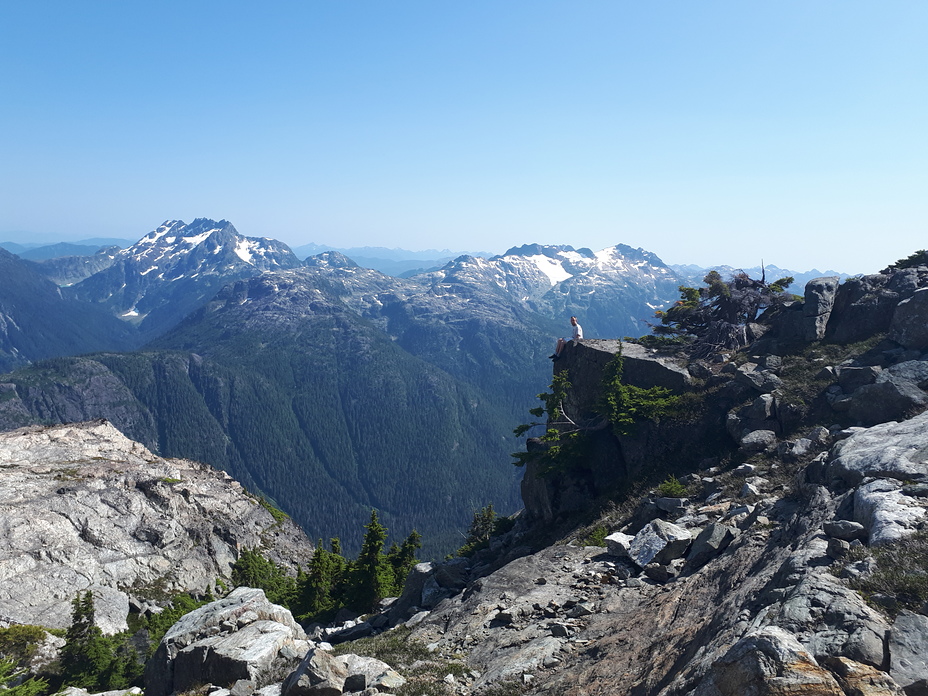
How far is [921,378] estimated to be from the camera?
23.3 metres

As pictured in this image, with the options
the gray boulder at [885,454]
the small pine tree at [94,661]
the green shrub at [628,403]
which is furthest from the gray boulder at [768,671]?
the small pine tree at [94,661]

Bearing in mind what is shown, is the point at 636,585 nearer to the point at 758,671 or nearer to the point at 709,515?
the point at 709,515

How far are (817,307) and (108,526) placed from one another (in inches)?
3118

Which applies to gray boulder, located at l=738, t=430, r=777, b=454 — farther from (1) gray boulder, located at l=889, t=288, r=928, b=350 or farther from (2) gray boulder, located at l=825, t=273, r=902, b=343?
(2) gray boulder, located at l=825, t=273, r=902, b=343

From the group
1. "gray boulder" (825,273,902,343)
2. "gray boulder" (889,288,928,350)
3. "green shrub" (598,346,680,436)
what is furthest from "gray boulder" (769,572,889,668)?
"gray boulder" (825,273,902,343)

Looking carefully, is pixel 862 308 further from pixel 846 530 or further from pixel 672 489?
pixel 846 530

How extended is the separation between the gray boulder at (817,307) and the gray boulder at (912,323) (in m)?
4.65

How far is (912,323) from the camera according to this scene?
27656mm

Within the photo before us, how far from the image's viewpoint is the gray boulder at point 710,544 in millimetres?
18078

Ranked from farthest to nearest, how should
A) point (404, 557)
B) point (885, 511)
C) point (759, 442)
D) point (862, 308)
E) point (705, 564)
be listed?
point (404, 557), point (862, 308), point (759, 442), point (705, 564), point (885, 511)

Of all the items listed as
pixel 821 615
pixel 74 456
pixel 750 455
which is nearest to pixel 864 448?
pixel 750 455

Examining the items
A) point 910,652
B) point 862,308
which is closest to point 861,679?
point 910,652

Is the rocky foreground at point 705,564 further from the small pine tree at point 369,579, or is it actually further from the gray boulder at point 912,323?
the small pine tree at point 369,579

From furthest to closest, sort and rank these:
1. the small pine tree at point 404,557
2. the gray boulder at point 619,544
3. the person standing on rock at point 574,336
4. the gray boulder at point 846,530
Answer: the small pine tree at point 404,557
the person standing on rock at point 574,336
the gray boulder at point 619,544
the gray boulder at point 846,530
